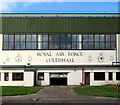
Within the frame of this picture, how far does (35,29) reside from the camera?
1757 inches

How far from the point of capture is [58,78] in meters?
43.4

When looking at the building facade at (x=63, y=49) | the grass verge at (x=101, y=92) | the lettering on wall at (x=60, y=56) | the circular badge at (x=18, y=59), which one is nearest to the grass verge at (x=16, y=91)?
the grass verge at (x=101, y=92)

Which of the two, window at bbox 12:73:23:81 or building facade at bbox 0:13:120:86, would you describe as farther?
building facade at bbox 0:13:120:86

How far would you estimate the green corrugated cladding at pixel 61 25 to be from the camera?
44.5 metres

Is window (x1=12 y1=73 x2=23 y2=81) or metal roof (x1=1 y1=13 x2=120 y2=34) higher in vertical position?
metal roof (x1=1 y1=13 x2=120 y2=34)

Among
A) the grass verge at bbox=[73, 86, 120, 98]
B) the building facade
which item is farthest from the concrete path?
the building facade

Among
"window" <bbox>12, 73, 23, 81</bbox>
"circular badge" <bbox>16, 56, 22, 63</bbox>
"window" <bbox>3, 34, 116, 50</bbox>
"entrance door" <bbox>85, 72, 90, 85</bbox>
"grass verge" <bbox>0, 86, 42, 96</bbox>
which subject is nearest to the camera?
"grass verge" <bbox>0, 86, 42, 96</bbox>

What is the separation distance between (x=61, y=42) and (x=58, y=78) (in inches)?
273

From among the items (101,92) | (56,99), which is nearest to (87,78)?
(101,92)

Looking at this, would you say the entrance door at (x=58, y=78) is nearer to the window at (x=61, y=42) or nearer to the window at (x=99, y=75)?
the window at (x=61, y=42)

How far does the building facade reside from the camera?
1663 inches

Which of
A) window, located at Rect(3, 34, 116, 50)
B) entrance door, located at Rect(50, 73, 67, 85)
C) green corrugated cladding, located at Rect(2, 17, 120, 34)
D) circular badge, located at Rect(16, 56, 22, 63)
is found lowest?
entrance door, located at Rect(50, 73, 67, 85)

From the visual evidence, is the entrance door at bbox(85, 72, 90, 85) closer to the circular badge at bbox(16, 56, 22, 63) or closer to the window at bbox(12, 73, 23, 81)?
the window at bbox(12, 73, 23, 81)

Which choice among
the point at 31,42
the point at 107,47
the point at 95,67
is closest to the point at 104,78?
the point at 95,67
